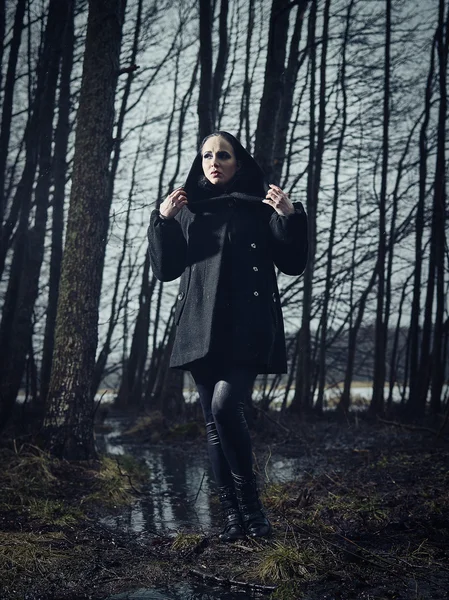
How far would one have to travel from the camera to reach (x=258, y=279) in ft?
9.95

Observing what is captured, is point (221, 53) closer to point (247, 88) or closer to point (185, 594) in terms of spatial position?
point (247, 88)

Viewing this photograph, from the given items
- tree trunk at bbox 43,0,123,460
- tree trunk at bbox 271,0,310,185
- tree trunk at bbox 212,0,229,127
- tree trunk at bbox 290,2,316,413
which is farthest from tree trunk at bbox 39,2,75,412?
tree trunk at bbox 290,2,316,413

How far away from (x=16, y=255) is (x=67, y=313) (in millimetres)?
2762

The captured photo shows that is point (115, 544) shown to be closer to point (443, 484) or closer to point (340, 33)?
point (443, 484)

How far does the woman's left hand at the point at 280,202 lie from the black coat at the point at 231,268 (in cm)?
4

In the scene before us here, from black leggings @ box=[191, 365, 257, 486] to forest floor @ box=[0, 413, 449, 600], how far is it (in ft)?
1.25

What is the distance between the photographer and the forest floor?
2.24m

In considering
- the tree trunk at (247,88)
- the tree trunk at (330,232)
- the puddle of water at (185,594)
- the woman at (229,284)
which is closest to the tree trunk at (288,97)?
the tree trunk at (247,88)

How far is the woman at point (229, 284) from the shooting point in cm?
292

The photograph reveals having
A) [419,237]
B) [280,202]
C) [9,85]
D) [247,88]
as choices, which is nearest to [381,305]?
[419,237]

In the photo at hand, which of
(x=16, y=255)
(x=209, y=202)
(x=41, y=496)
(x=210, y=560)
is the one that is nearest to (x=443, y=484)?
(x=210, y=560)

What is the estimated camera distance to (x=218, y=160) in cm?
329

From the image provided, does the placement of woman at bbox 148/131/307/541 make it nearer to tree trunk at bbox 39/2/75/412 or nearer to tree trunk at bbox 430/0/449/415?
tree trunk at bbox 39/2/75/412

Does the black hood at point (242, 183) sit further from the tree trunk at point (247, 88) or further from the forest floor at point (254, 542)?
the tree trunk at point (247, 88)
